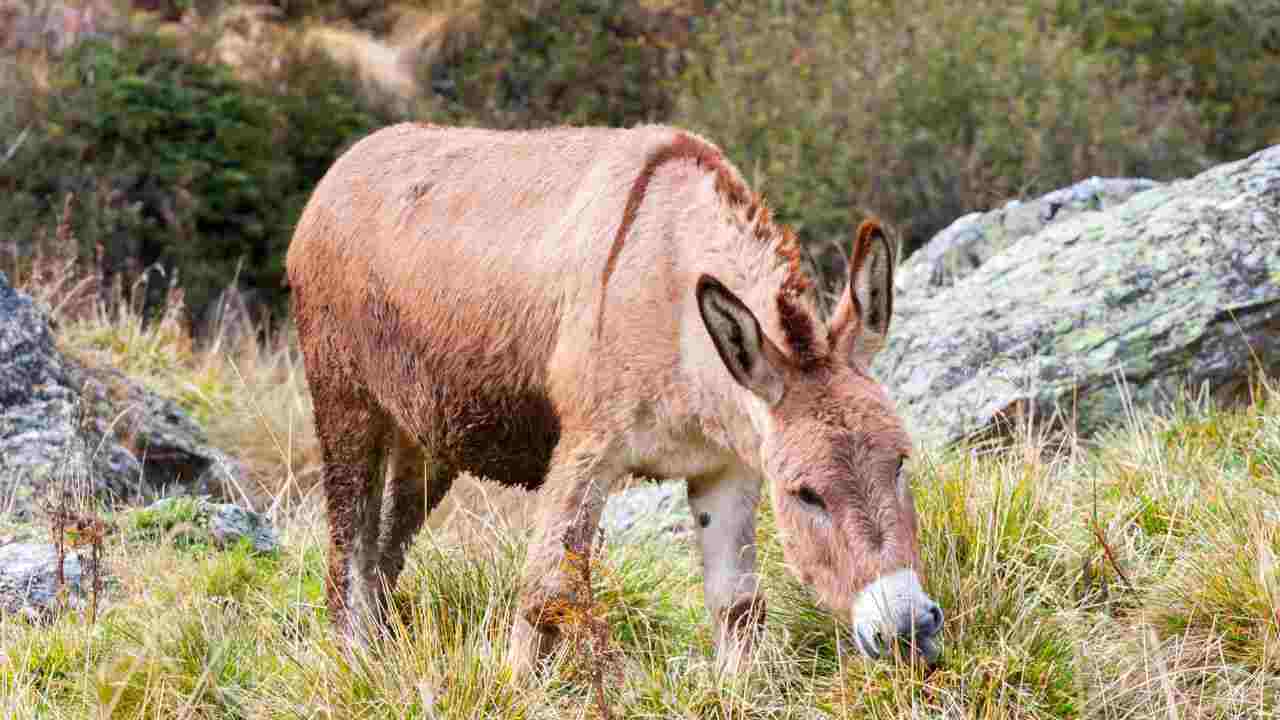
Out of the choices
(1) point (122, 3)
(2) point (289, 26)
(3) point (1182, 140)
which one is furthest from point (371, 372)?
(2) point (289, 26)

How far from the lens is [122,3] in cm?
1636

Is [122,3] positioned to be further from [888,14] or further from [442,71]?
[888,14]

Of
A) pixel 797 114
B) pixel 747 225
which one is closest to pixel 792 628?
pixel 747 225

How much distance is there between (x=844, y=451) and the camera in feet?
14.6

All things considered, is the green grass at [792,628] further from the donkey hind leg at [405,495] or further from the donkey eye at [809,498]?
the donkey eye at [809,498]

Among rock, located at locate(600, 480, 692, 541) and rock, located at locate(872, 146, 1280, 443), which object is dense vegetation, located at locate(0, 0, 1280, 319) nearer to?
rock, located at locate(872, 146, 1280, 443)

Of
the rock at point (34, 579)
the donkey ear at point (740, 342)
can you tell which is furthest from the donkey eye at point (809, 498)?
the rock at point (34, 579)

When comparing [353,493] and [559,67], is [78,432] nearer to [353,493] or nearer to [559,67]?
[353,493]

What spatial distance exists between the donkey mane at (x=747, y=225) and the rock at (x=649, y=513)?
1767 millimetres

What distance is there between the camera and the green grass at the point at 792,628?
4.69m

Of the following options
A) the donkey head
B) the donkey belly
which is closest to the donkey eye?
the donkey head

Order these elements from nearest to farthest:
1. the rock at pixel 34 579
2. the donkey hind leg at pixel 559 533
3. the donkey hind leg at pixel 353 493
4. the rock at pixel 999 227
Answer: the donkey hind leg at pixel 559 533
the rock at pixel 34 579
the donkey hind leg at pixel 353 493
the rock at pixel 999 227

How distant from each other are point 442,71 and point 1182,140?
748cm

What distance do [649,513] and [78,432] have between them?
2434 mm
